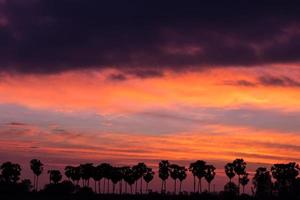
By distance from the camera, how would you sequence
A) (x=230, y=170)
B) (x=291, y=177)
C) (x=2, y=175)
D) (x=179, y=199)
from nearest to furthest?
(x=179, y=199)
(x=291, y=177)
(x=230, y=170)
(x=2, y=175)

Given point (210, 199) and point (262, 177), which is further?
point (262, 177)

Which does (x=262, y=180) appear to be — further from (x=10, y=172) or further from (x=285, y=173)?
(x=10, y=172)

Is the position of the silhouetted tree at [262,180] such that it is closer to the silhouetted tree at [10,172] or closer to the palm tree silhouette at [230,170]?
the palm tree silhouette at [230,170]

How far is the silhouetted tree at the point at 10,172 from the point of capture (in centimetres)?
19557

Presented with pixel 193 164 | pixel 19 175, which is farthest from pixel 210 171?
pixel 19 175

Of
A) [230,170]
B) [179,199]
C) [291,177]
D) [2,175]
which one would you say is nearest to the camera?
[179,199]

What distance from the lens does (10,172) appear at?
643ft

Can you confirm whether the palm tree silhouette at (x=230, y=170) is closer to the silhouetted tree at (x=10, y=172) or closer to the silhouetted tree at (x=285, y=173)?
the silhouetted tree at (x=285, y=173)

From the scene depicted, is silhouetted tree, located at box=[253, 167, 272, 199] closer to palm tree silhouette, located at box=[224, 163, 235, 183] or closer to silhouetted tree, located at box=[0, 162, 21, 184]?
palm tree silhouette, located at box=[224, 163, 235, 183]

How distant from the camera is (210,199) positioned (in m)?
136

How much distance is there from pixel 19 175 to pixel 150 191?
54691 millimetres

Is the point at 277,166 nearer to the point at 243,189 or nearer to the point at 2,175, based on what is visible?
the point at 243,189

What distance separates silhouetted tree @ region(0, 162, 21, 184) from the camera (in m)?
196

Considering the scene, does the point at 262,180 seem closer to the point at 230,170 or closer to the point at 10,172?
the point at 230,170
